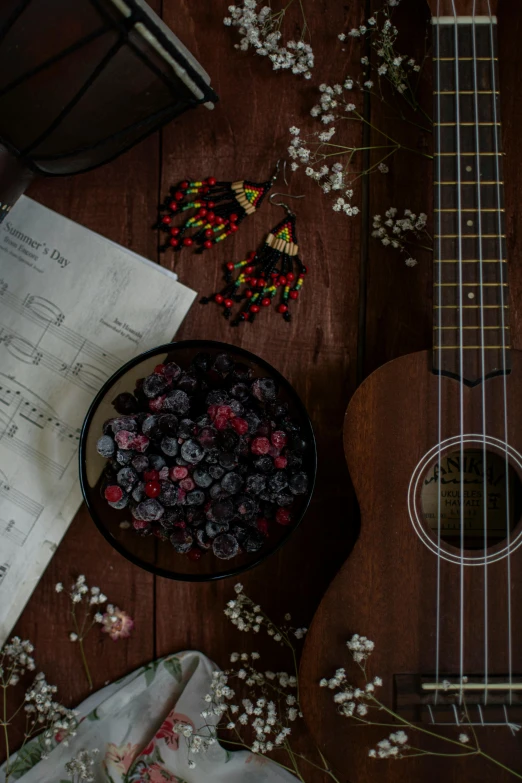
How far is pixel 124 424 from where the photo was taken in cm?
83

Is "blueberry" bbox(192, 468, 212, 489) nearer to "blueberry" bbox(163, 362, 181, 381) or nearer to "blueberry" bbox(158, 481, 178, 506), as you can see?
"blueberry" bbox(158, 481, 178, 506)

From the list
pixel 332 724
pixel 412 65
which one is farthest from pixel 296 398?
pixel 412 65

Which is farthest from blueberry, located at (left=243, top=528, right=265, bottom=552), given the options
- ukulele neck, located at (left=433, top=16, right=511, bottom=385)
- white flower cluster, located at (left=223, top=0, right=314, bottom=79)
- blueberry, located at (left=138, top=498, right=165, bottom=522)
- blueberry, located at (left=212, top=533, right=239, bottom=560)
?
white flower cluster, located at (left=223, top=0, right=314, bottom=79)

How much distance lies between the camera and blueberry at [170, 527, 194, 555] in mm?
835

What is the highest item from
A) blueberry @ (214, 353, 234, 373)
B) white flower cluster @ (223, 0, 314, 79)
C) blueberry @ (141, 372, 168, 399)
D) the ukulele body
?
white flower cluster @ (223, 0, 314, 79)

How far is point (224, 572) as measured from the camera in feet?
2.94

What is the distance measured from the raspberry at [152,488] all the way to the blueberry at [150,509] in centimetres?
1

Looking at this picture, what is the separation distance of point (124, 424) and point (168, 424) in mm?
62

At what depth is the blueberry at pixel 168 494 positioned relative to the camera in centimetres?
81

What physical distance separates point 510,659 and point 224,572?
0.41 meters

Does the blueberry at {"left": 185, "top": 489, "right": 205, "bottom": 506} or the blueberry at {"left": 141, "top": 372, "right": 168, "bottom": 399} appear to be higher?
the blueberry at {"left": 141, "top": 372, "right": 168, "bottom": 399}

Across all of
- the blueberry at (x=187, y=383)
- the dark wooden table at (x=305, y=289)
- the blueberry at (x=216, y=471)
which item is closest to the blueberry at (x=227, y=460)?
the blueberry at (x=216, y=471)

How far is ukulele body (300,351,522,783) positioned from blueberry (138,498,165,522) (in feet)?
0.85

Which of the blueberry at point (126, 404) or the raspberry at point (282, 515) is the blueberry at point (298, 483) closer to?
the raspberry at point (282, 515)
